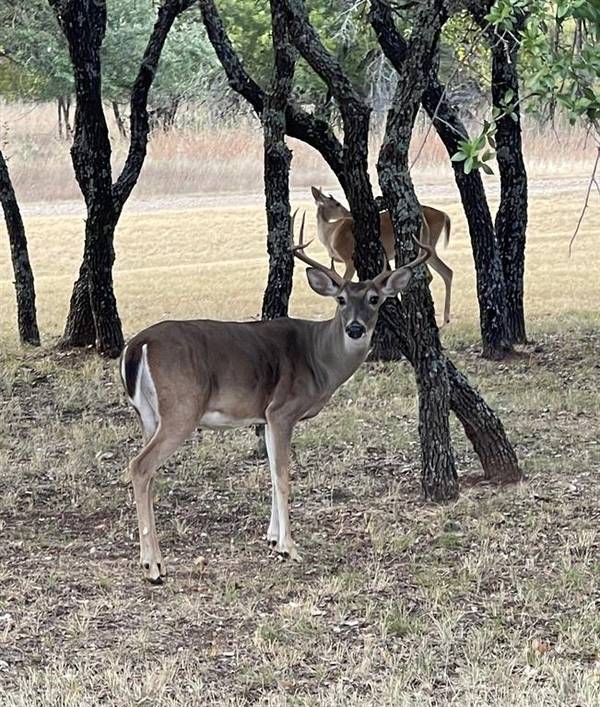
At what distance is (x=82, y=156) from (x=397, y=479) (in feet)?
16.3

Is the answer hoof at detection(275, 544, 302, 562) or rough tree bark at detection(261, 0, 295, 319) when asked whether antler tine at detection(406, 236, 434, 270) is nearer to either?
hoof at detection(275, 544, 302, 562)

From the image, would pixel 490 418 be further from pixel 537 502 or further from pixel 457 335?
pixel 457 335

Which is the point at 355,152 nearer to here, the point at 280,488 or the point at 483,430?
the point at 483,430

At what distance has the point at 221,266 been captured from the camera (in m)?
20.3

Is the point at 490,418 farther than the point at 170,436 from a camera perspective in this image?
Yes

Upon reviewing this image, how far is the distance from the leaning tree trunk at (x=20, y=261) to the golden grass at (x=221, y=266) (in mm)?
990

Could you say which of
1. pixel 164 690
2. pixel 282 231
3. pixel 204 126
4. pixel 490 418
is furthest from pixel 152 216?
pixel 164 690

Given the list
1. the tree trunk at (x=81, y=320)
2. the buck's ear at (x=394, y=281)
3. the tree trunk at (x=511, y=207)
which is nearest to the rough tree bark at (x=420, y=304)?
the buck's ear at (x=394, y=281)

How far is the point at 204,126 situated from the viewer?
99.9ft

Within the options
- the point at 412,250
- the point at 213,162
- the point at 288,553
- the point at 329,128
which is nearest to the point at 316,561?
the point at 288,553

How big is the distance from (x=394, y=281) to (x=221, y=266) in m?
13.9

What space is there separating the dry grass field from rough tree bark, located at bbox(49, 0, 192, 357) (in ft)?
2.42

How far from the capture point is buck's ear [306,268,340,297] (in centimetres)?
672

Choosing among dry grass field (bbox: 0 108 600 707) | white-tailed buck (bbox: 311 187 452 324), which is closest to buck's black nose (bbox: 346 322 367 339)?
dry grass field (bbox: 0 108 600 707)
